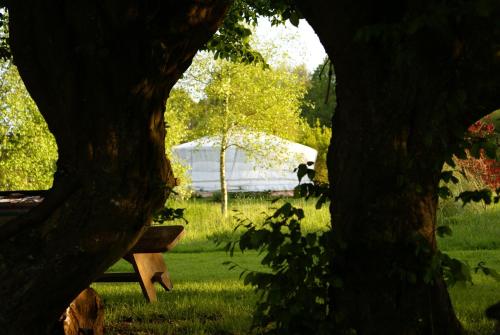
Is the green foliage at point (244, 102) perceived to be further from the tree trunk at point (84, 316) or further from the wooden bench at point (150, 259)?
the tree trunk at point (84, 316)

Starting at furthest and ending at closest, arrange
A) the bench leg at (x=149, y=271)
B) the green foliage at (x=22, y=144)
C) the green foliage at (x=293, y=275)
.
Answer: the green foliage at (x=22, y=144), the bench leg at (x=149, y=271), the green foliage at (x=293, y=275)

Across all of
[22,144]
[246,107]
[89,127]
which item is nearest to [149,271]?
[89,127]

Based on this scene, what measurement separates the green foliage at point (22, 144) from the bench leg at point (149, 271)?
11.3m

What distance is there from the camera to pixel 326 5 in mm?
4387

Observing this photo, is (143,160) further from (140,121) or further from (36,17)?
(36,17)

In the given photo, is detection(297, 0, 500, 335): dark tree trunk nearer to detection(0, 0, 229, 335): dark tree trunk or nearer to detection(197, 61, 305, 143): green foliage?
detection(0, 0, 229, 335): dark tree trunk

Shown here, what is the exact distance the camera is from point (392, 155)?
4281mm

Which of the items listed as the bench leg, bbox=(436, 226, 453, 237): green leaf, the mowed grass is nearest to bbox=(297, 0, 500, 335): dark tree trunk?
bbox=(436, 226, 453, 237): green leaf

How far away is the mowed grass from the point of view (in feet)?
22.5

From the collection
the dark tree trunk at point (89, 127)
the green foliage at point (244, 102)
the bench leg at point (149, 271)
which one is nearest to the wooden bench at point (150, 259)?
the bench leg at point (149, 271)

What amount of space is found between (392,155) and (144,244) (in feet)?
11.2

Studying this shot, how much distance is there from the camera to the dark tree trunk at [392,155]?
423 centimetres

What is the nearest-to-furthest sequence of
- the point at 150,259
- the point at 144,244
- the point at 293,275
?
1. the point at 293,275
2. the point at 144,244
3. the point at 150,259

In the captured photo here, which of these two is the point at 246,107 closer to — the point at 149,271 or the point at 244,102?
the point at 244,102
